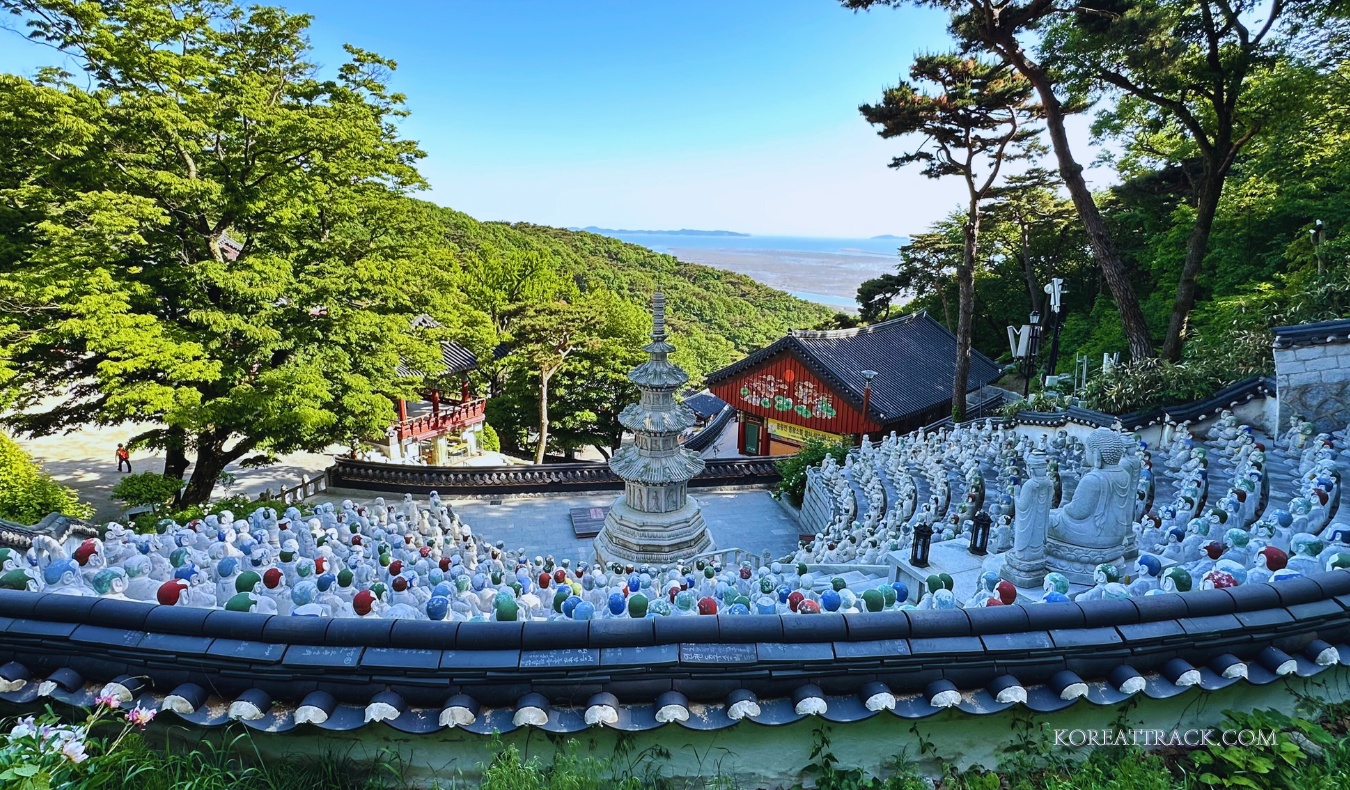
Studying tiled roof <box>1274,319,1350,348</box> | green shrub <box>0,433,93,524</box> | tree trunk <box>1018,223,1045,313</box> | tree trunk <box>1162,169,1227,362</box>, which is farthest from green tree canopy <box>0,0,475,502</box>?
tree trunk <box>1018,223,1045,313</box>

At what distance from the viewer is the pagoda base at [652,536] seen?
1375 cm

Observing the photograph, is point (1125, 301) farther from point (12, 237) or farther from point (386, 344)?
point (12, 237)

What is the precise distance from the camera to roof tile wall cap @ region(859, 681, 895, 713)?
3375mm

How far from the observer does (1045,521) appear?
730 cm

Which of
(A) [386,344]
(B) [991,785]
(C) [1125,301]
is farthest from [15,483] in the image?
(C) [1125,301]

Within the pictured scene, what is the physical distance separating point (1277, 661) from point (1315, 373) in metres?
9.68

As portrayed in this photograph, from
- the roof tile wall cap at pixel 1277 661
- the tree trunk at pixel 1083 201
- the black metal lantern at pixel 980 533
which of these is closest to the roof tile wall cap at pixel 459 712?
the roof tile wall cap at pixel 1277 661

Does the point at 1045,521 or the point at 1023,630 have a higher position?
the point at 1023,630

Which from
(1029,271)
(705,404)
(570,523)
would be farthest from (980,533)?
(1029,271)

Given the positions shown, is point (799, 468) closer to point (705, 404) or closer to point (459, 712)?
point (459, 712)

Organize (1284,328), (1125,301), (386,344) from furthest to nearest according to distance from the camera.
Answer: (1125,301)
(386,344)
(1284,328)

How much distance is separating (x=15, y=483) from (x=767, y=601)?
1164 cm

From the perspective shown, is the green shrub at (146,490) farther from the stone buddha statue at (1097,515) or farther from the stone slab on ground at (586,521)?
the stone buddha statue at (1097,515)

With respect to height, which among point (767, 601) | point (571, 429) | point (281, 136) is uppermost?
point (281, 136)
